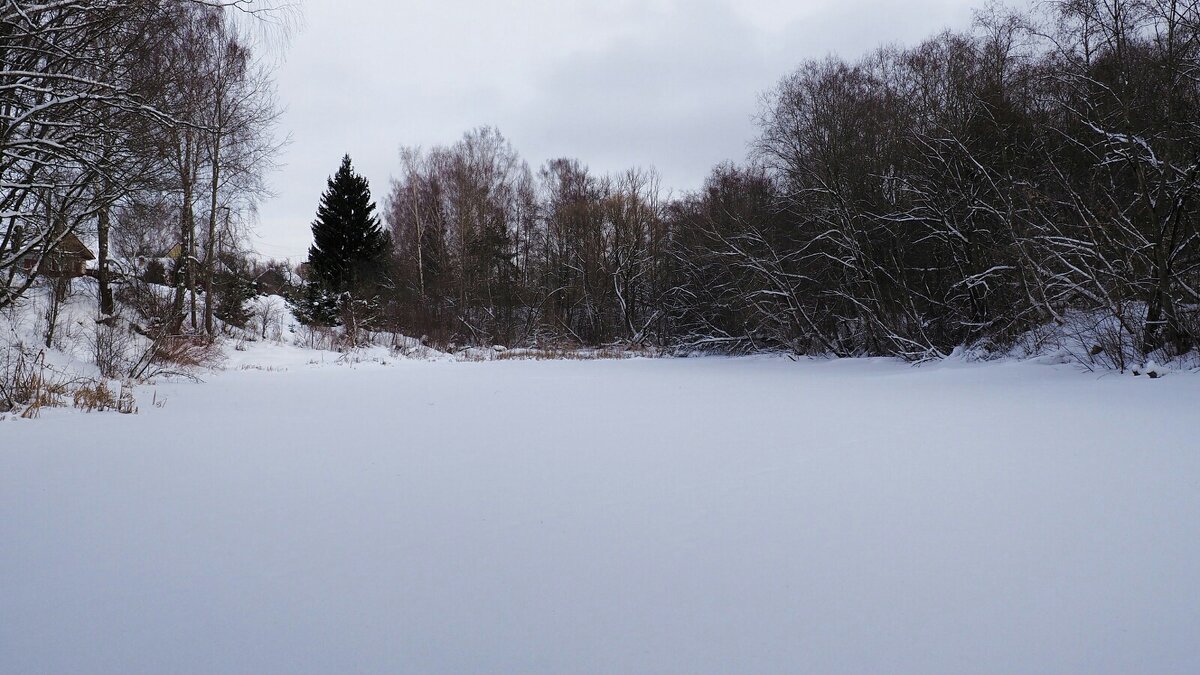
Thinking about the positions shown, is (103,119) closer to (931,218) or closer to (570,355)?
(931,218)

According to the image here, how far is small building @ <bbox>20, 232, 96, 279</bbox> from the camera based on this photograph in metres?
6.71

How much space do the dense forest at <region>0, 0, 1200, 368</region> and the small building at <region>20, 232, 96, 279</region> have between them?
14.9 inches

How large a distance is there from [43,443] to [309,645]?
3402 mm

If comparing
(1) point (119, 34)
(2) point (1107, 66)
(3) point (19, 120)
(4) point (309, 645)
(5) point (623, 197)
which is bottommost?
(4) point (309, 645)

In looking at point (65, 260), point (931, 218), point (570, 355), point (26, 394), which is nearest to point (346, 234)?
point (570, 355)

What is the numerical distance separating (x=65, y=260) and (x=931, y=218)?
14.7 meters

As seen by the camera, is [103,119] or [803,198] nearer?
[103,119]

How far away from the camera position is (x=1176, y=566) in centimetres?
164

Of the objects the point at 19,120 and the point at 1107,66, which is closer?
the point at 19,120

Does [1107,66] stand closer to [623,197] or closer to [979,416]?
[979,416]

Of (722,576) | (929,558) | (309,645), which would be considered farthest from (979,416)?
(309,645)

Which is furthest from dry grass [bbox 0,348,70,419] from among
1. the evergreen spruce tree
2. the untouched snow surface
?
the evergreen spruce tree

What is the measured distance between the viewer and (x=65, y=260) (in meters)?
9.12

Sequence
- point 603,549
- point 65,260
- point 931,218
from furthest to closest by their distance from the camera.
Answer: point 931,218
point 65,260
point 603,549
